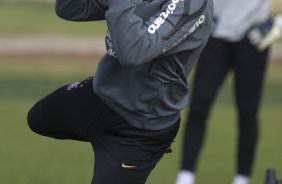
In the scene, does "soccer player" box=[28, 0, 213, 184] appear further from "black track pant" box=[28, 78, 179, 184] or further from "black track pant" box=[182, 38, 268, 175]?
"black track pant" box=[182, 38, 268, 175]

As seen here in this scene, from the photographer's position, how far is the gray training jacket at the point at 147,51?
Answer: 4.37m

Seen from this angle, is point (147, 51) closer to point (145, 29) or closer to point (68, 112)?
point (145, 29)

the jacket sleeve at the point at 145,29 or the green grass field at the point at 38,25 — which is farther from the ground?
the jacket sleeve at the point at 145,29

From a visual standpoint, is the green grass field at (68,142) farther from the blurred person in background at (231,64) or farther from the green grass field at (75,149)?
the blurred person in background at (231,64)

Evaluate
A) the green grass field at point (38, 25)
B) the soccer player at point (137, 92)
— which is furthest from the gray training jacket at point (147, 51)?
the green grass field at point (38, 25)

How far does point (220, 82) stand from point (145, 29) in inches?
116

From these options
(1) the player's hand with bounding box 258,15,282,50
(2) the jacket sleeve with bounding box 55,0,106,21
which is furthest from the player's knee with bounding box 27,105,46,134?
(1) the player's hand with bounding box 258,15,282,50

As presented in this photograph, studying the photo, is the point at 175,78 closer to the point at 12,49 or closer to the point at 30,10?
the point at 12,49

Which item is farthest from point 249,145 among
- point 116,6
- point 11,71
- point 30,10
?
point 30,10

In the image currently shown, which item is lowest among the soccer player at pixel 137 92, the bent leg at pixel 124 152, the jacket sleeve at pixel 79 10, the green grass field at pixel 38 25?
the green grass field at pixel 38 25

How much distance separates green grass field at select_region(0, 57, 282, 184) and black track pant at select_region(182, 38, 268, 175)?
58 centimetres

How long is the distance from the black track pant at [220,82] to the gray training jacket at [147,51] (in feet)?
7.44

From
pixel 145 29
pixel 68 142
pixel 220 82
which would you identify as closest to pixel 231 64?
pixel 220 82

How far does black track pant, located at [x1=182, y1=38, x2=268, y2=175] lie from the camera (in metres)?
7.18
